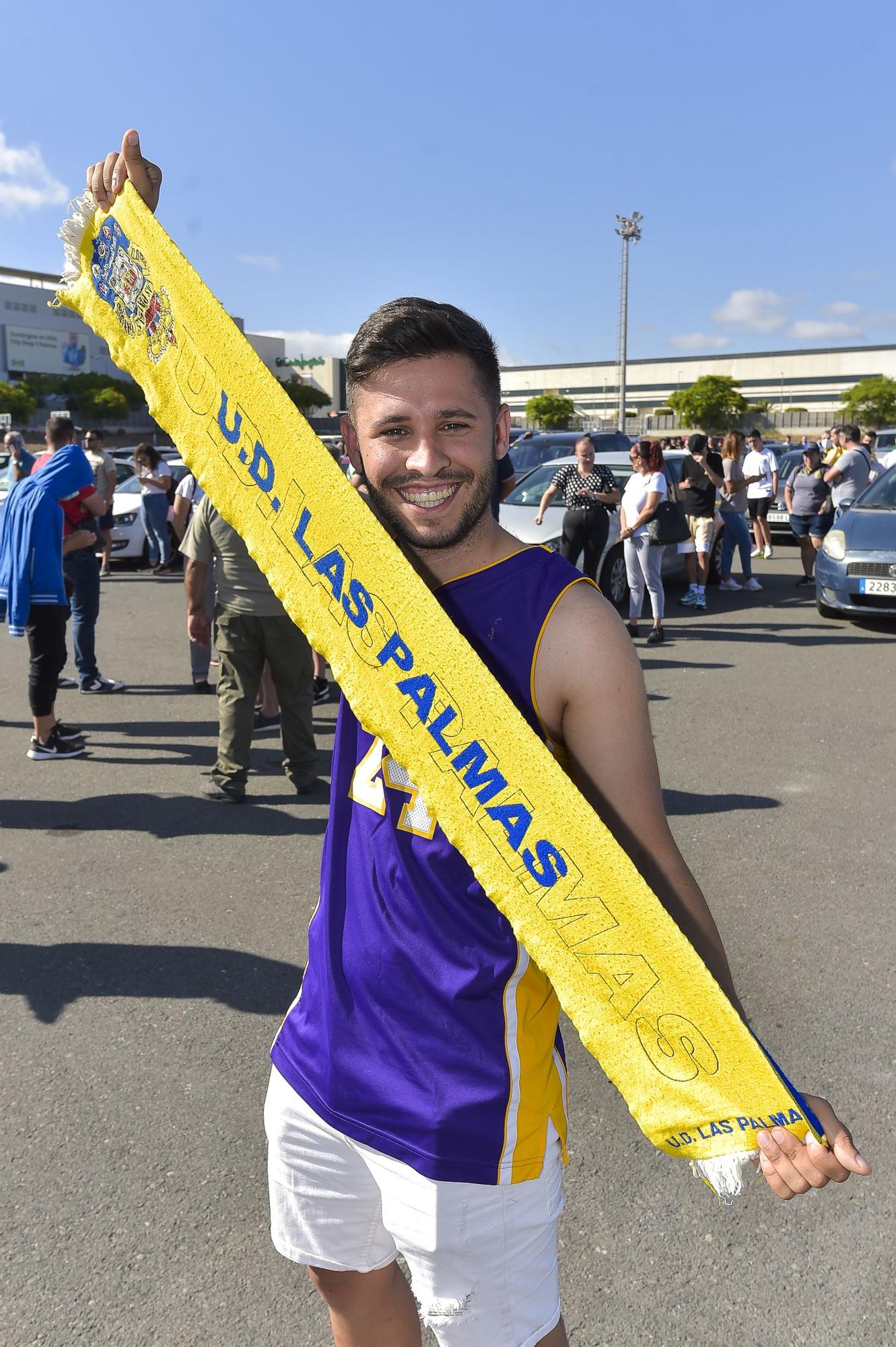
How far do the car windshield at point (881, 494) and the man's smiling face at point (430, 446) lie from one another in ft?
36.7

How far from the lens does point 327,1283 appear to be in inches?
69.2

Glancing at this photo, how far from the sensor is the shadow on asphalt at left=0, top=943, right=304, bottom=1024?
389 cm

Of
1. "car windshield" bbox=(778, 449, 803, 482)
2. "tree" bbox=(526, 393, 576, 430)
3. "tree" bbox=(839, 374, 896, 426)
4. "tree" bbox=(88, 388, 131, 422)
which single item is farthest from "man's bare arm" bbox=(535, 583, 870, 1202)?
"tree" bbox=(526, 393, 576, 430)

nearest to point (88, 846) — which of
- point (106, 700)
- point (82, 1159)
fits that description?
point (82, 1159)

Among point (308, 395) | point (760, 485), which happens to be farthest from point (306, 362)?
point (760, 485)

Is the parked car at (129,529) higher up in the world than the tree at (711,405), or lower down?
lower down

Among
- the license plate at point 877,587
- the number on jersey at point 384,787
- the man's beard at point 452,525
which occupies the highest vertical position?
the man's beard at point 452,525

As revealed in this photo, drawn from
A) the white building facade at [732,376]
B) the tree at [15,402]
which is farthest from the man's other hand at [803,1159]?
the white building facade at [732,376]

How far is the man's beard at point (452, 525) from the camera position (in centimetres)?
160

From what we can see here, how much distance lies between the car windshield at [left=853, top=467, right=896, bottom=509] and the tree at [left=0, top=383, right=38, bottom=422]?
6707 cm

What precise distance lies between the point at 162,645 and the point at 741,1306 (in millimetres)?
8989

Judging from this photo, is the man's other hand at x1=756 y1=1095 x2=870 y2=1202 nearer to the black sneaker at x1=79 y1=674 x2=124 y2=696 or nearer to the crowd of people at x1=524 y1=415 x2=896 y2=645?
the crowd of people at x1=524 y1=415 x2=896 y2=645

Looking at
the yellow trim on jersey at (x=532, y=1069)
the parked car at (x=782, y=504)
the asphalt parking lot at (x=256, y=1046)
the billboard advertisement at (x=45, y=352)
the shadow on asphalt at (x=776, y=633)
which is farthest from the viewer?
the billboard advertisement at (x=45, y=352)

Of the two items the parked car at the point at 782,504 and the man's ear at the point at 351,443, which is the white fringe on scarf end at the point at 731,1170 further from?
the parked car at the point at 782,504
